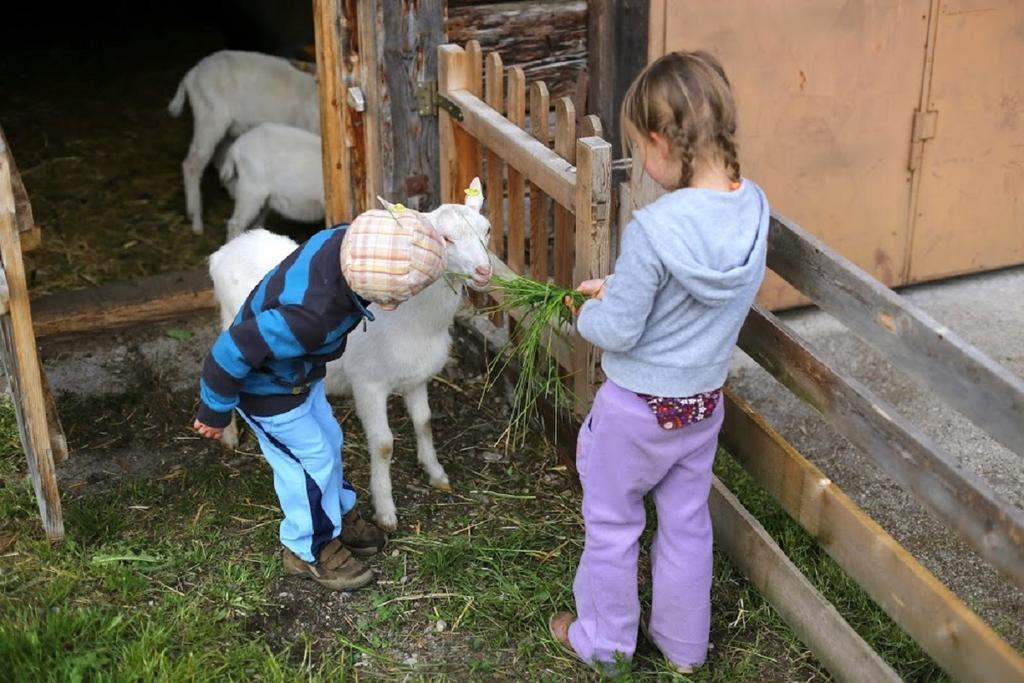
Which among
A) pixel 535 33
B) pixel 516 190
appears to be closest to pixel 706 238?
pixel 516 190

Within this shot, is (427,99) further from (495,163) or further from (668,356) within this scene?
(668,356)

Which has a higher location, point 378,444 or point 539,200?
point 539,200

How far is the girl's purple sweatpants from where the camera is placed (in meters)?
3.46

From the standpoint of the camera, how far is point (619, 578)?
362cm

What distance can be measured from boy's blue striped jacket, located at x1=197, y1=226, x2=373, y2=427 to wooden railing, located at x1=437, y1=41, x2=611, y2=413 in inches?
32.1

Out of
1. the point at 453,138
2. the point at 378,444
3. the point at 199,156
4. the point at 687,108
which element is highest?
the point at 687,108

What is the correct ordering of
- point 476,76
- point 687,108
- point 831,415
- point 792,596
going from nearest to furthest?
1. point 687,108
2. point 831,415
3. point 792,596
4. point 476,76

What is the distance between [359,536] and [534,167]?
143cm

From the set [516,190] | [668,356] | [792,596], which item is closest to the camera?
[668,356]

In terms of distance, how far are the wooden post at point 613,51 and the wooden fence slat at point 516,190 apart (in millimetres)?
738

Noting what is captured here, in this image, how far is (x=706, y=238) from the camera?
10.2 feet

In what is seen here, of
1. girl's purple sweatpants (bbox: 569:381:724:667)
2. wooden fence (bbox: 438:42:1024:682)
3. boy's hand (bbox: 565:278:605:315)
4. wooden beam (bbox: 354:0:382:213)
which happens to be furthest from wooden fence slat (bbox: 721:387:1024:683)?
wooden beam (bbox: 354:0:382:213)

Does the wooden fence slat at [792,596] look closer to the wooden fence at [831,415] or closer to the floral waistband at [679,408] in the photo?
the wooden fence at [831,415]

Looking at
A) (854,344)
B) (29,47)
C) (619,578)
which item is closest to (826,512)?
(619,578)
